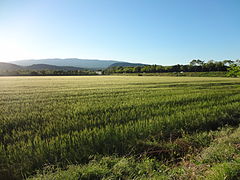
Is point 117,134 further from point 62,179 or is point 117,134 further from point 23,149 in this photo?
point 23,149

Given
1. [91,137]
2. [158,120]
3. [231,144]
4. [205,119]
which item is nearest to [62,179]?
[91,137]

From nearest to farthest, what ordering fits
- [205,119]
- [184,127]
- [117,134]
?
[117,134]
[184,127]
[205,119]

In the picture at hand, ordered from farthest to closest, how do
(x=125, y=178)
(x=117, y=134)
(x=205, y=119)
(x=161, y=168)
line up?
1. (x=205, y=119)
2. (x=117, y=134)
3. (x=161, y=168)
4. (x=125, y=178)

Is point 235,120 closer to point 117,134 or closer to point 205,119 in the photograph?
point 205,119

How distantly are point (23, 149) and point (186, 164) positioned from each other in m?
4.14

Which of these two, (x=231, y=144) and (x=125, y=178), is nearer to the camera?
(x=125, y=178)

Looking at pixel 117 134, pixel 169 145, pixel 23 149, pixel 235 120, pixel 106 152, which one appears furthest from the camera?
pixel 235 120

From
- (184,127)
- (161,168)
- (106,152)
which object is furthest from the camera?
(184,127)

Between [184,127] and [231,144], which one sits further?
[184,127]

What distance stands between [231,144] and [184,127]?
5.42ft

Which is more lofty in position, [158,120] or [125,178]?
[158,120]

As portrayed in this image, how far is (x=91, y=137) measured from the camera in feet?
14.4

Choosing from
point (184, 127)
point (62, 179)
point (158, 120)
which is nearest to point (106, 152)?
point (62, 179)

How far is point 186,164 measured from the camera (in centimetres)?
348
